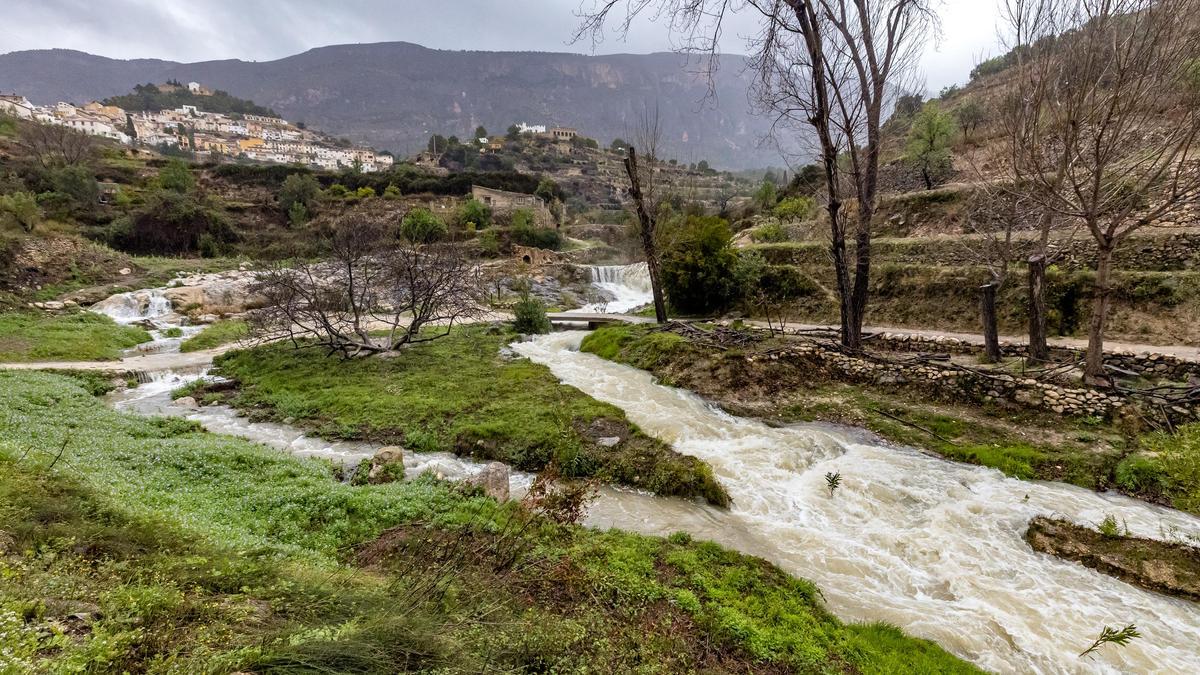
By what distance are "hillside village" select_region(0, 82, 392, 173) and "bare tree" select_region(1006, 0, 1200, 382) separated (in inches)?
3410

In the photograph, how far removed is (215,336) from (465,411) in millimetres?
15622

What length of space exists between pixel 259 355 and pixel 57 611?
16.2 meters

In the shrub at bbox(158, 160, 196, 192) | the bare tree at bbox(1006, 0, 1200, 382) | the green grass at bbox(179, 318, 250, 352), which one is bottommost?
the green grass at bbox(179, 318, 250, 352)

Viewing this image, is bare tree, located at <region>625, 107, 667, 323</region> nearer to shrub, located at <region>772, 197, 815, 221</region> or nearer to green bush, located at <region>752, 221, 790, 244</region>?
green bush, located at <region>752, 221, 790, 244</region>

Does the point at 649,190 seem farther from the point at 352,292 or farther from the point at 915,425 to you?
the point at 915,425

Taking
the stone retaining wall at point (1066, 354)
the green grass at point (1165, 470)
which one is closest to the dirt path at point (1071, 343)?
the stone retaining wall at point (1066, 354)

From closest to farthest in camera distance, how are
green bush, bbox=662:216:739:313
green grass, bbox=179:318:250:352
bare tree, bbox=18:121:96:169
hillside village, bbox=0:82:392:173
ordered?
green grass, bbox=179:318:250:352, green bush, bbox=662:216:739:313, bare tree, bbox=18:121:96:169, hillside village, bbox=0:82:392:173

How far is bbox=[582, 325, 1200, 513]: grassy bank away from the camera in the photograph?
6.50 meters

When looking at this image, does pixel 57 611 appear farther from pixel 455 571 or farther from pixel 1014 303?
pixel 1014 303

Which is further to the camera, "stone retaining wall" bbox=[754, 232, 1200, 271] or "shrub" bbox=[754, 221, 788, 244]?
"shrub" bbox=[754, 221, 788, 244]

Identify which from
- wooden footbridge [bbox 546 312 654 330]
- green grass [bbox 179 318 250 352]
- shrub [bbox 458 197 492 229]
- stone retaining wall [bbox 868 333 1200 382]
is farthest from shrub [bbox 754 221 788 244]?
shrub [bbox 458 197 492 229]

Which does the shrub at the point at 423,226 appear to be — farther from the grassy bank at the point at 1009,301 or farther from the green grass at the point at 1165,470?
the green grass at the point at 1165,470

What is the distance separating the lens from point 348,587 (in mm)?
3535

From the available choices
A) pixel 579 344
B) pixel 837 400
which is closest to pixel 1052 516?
pixel 837 400
